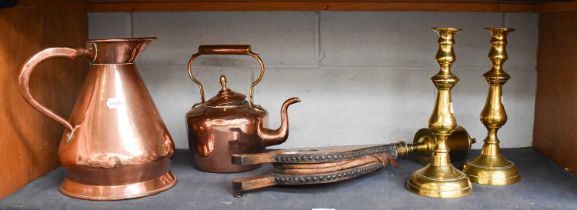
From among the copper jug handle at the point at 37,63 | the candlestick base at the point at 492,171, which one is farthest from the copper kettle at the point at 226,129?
the candlestick base at the point at 492,171

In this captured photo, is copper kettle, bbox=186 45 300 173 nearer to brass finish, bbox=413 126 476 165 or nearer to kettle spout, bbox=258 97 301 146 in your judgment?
kettle spout, bbox=258 97 301 146

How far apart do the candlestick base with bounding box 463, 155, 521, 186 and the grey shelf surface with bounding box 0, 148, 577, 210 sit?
0.02 meters

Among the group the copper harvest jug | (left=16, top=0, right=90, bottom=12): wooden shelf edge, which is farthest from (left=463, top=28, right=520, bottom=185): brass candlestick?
(left=16, top=0, right=90, bottom=12): wooden shelf edge

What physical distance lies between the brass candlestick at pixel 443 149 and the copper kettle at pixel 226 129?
0.86 ft

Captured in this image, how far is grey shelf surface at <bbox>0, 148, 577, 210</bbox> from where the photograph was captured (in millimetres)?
999

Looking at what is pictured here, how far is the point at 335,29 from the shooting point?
1.37 metres

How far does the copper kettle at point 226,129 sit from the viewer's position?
113 cm

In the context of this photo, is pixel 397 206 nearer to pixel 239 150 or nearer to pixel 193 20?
pixel 239 150

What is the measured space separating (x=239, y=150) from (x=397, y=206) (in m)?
0.32

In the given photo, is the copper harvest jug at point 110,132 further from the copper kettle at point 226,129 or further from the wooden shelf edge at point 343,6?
the wooden shelf edge at point 343,6

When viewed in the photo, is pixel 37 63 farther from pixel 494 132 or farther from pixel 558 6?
pixel 558 6

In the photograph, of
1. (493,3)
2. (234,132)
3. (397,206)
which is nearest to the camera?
(397,206)

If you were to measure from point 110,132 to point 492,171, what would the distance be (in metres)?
0.69

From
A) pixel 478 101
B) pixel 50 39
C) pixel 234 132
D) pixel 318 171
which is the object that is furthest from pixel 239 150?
pixel 478 101
